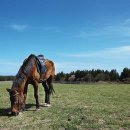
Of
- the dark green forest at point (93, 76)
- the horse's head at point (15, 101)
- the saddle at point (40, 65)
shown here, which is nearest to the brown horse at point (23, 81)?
the horse's head at point (15, 101)

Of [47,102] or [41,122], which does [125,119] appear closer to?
[41,122]

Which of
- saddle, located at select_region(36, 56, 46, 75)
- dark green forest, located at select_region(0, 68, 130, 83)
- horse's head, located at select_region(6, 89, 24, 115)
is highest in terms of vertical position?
dark green forest, located at select_region(0, 68, 130, 83)

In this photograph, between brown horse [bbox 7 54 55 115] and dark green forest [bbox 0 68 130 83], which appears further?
dark green forest [bbox 0 68 130 83]

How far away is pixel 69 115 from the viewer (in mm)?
12836

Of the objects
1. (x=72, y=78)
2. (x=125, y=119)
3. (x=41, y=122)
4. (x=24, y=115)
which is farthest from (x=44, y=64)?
(x=72, y=78)

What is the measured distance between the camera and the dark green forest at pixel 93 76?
9580 centimetres

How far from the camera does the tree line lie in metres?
95.8

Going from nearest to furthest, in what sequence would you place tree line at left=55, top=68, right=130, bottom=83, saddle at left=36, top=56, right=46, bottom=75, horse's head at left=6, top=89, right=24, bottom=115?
horse's head at left=6, top=89, right=24, bottom=115, saddle at left=36, top=56, right=46, bottom=75, tree line at left=55, top=68, right=130, bottom=83

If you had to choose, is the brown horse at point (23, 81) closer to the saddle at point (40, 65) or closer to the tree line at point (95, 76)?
the saddle at point (40, 65)

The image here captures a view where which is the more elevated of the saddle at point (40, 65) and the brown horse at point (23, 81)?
the saddle at point (40, 65)

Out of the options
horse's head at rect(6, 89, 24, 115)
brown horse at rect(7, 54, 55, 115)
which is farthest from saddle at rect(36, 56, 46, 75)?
horse's head at rect(6, 89, 24, 115)

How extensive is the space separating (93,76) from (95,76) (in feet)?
7.93

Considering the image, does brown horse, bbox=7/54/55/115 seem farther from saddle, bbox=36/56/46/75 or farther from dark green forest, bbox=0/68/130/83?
dark green forest, bbox=0/68/130/83

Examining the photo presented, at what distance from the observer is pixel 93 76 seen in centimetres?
10844
